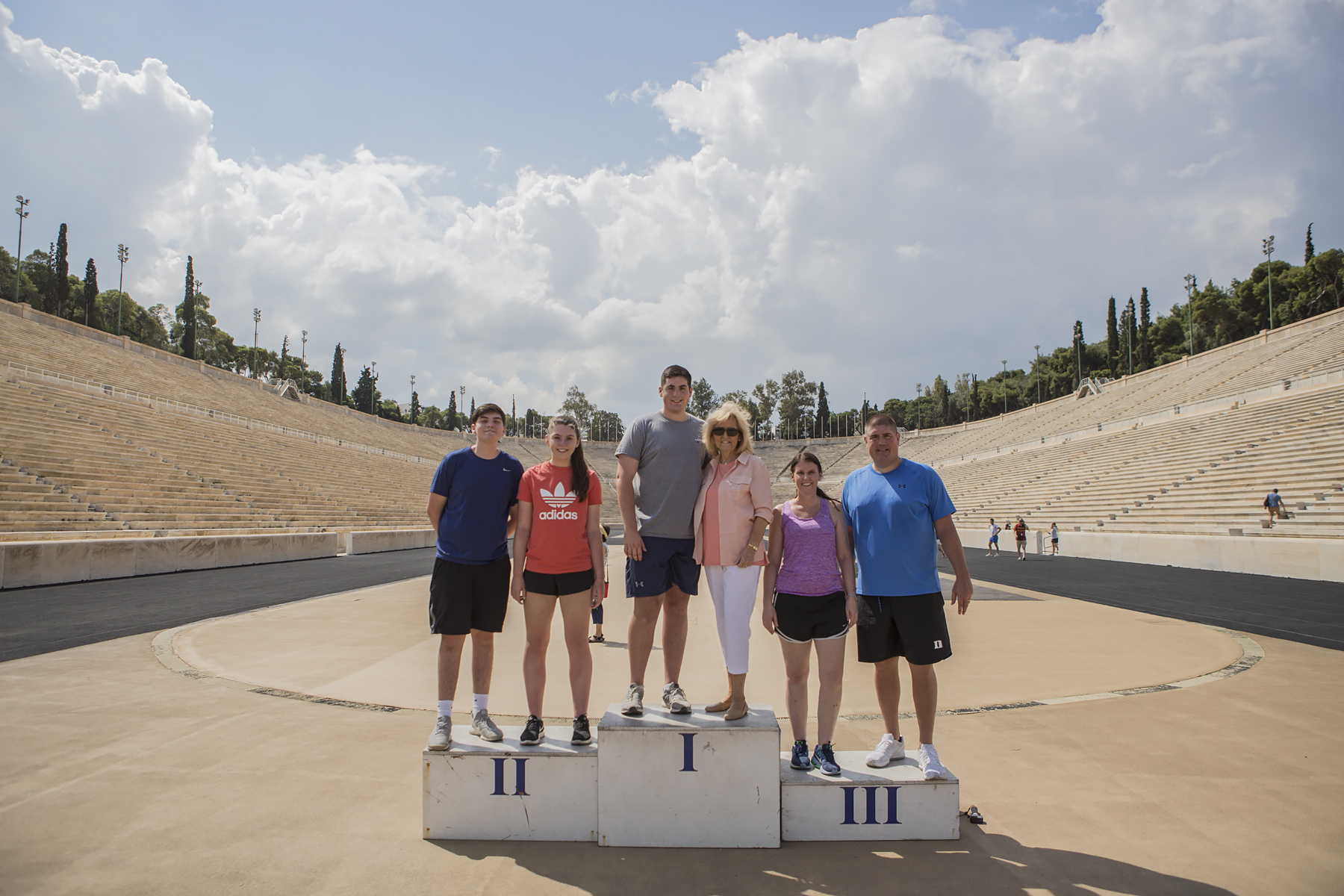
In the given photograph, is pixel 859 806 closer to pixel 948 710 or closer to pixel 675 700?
pixel 675 700

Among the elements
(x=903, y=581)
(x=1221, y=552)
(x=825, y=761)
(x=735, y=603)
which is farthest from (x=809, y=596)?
(x=1221, y=552)

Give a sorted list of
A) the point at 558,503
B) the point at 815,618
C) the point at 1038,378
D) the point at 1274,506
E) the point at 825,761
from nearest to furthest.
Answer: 1. the point at 825,761
2. the point at 815,618
3. the point at 558,503
4. the point at 1274,506
5. the point at 1038,378

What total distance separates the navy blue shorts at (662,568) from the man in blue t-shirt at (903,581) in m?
0.89

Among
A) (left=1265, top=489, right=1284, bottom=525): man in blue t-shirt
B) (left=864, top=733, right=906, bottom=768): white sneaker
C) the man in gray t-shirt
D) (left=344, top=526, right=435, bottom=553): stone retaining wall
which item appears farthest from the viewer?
(left=344, top=526, right=435, bottom=553): stone retaining wall

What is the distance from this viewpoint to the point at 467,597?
3465mm

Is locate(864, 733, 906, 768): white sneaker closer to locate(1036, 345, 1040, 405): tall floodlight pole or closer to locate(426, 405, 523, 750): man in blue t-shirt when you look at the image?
locate(426, 405, 523, 750): man in blue t-shirt

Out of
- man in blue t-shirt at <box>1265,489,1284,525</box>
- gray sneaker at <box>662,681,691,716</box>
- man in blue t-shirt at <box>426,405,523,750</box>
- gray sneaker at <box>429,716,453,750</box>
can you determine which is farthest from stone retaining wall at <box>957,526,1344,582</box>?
gray sneaker at <box>429,716,453,750</box>

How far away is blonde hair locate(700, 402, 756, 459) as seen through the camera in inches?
140

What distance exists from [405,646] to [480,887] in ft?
15.6

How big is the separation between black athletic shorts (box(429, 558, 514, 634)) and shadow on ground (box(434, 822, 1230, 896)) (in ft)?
3.28

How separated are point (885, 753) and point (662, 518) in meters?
1.57

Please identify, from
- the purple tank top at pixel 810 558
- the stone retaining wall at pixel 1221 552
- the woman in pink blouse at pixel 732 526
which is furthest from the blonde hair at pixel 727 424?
the stone retaining wall at pixel 1221 552

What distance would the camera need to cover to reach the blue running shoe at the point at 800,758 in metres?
3.07

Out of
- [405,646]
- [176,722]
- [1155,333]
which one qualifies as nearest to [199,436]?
[405,646]
